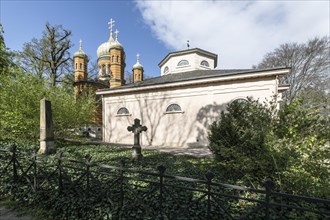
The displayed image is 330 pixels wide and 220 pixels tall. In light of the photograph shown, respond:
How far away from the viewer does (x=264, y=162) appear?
434cm

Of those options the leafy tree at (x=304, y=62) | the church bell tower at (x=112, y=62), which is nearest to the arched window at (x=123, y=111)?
the church bell tower at (x=112, y=62)

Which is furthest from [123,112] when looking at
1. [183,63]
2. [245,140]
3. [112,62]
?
[245,140]

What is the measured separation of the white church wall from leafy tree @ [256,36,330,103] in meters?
10.9

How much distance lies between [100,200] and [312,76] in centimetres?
2598

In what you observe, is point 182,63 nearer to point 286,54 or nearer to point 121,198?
point 286,54

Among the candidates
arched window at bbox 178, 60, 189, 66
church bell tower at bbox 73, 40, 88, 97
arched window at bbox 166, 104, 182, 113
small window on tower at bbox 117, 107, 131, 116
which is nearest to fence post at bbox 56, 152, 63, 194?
arched window at bbox 166, 104, 182, 113

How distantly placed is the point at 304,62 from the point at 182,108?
729 inches

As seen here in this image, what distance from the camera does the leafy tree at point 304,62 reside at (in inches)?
767

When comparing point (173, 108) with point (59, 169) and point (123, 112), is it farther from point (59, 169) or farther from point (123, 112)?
point (59, 169)

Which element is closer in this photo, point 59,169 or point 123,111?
point 59,169

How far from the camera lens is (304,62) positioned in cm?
2094

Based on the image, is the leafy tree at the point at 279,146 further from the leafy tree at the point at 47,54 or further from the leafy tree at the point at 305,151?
the leafy tree at the point at 47,54

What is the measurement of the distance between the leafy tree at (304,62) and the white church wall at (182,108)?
428 inches

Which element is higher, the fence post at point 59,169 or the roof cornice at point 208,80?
the roof cornice at point 208,80
